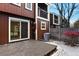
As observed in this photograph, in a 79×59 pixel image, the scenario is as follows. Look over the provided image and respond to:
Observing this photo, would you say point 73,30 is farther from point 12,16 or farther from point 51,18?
point 12,16

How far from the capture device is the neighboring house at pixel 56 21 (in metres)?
3.68

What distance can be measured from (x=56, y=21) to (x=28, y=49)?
2.38 feet

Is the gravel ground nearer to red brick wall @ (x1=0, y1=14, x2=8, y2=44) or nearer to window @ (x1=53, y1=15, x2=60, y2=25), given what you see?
window @ (x1=53, y1=15, x2=60, y2=25)

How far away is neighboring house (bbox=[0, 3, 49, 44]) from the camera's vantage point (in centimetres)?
399

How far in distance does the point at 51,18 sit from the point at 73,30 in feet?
1.61

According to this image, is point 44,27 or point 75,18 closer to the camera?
point 75,18

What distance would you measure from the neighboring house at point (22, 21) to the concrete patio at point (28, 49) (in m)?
0.15

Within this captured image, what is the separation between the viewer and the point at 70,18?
3658 mm

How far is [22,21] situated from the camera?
4.25 meters

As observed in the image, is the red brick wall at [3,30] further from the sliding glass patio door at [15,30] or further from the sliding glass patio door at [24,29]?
the sliding glass patio door at [24,29]

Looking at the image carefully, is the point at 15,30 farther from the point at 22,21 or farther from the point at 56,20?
the point at 56,20

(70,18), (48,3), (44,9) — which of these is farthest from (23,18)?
(70,18)

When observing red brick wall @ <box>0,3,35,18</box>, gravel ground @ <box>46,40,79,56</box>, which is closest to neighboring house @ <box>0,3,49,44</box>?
red brick wall @ <box>0,3,35,18</box>

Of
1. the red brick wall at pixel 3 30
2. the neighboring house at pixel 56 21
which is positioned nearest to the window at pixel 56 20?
the neighboring house at pixel 56 21
